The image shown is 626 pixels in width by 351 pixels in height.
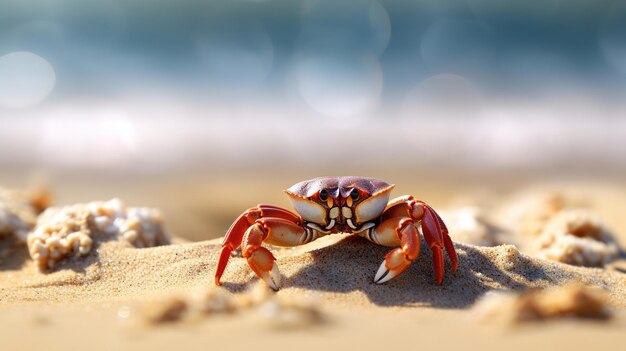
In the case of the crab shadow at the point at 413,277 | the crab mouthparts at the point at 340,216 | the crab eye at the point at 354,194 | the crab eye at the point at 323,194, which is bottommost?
the crab shadow at the point at 413,277

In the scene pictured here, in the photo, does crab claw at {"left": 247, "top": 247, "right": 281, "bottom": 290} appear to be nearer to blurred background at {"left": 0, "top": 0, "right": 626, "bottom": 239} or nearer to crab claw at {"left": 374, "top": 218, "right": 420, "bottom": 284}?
crab claw at {"left": 374, "top": 218, "right": 420, "bottom": 284}

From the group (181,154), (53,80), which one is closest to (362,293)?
(181,154)

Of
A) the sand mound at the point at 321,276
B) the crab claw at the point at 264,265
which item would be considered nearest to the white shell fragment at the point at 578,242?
the sand mound at the point at 321,276

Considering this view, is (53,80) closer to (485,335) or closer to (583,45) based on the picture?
(583,45)

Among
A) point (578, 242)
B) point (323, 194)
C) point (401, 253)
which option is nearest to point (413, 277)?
point (401, 253)

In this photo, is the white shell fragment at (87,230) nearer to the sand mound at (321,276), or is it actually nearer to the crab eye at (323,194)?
the sand mound at (321,276)

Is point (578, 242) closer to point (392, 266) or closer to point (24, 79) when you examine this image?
point (392, 266)

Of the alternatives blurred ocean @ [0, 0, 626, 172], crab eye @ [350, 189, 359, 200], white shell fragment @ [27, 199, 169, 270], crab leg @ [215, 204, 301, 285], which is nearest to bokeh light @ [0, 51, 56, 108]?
blurred ocean @ [0, 0, 626, 172]
